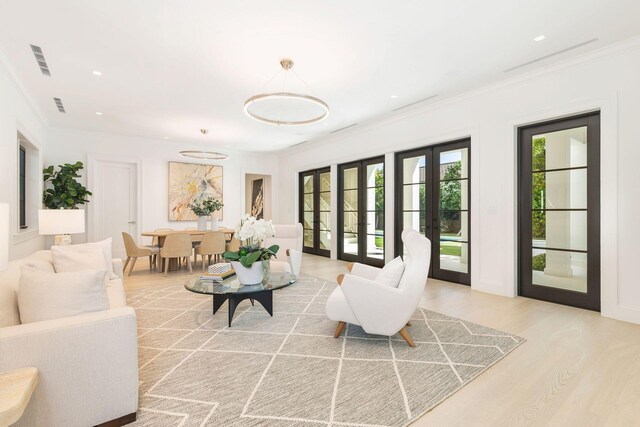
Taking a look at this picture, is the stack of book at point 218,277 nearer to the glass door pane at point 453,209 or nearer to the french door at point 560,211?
the glass door pane at point 453,209

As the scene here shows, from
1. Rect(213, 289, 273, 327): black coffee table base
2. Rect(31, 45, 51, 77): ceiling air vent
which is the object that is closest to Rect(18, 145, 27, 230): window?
Rect(31, 45, 51, 77): ceiling air vent

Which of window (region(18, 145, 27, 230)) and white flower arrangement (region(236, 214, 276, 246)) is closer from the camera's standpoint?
white flower arrangement (region(236, 214, 276, 246))

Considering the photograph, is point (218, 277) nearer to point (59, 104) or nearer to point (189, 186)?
point (59, 104)

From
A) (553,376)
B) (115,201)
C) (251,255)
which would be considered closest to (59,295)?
(251,255)

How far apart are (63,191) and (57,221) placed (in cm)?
313

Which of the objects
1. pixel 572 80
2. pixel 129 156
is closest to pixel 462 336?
pixel 572 80

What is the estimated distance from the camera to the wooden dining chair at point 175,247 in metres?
5.68

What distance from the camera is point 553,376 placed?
2273 millimetres

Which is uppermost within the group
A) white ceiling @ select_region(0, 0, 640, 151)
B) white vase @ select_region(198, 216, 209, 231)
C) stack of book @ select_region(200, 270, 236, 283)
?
white ceiling @ select_region(0, 0, 640, 151)

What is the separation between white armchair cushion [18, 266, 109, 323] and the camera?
1746 mm

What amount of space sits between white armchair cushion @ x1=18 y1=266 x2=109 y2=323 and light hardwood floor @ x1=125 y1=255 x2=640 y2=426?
1986mm

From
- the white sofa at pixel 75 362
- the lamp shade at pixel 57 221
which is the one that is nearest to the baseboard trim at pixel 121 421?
the white sofa at pixel 75 362

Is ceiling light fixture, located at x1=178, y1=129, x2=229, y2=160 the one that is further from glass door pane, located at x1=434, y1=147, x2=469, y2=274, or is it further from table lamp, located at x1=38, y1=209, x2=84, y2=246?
glass door pane, located at x1=434, y1=147, x2=469, y2=274

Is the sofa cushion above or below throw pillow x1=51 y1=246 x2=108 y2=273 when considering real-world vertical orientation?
below
